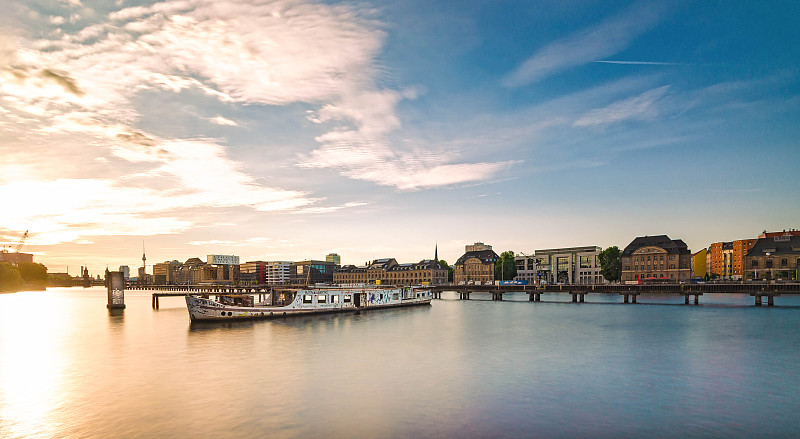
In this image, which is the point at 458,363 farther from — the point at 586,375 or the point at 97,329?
the point at 97,329

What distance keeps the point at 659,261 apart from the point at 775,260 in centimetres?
4014

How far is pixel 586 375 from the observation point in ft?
134

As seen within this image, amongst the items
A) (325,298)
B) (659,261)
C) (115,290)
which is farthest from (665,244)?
(115,290)

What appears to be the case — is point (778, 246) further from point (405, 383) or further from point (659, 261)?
point (405, 383)

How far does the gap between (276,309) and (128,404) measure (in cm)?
5828

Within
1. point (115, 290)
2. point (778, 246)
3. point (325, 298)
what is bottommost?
point (325, 298)

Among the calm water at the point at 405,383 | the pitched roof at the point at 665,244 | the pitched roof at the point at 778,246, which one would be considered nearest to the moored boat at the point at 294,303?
the calm water at the point at 405,383

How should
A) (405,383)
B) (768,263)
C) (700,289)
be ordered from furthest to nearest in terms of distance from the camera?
(768,263)
(700,289)
(405,383)

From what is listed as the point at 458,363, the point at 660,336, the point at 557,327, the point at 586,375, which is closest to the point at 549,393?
the point at 586,375

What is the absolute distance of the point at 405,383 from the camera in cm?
3819

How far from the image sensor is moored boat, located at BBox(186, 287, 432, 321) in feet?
269

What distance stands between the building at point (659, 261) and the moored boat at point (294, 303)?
365 feet

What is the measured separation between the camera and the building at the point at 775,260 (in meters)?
176

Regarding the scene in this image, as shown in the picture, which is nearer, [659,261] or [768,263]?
[768,263]
